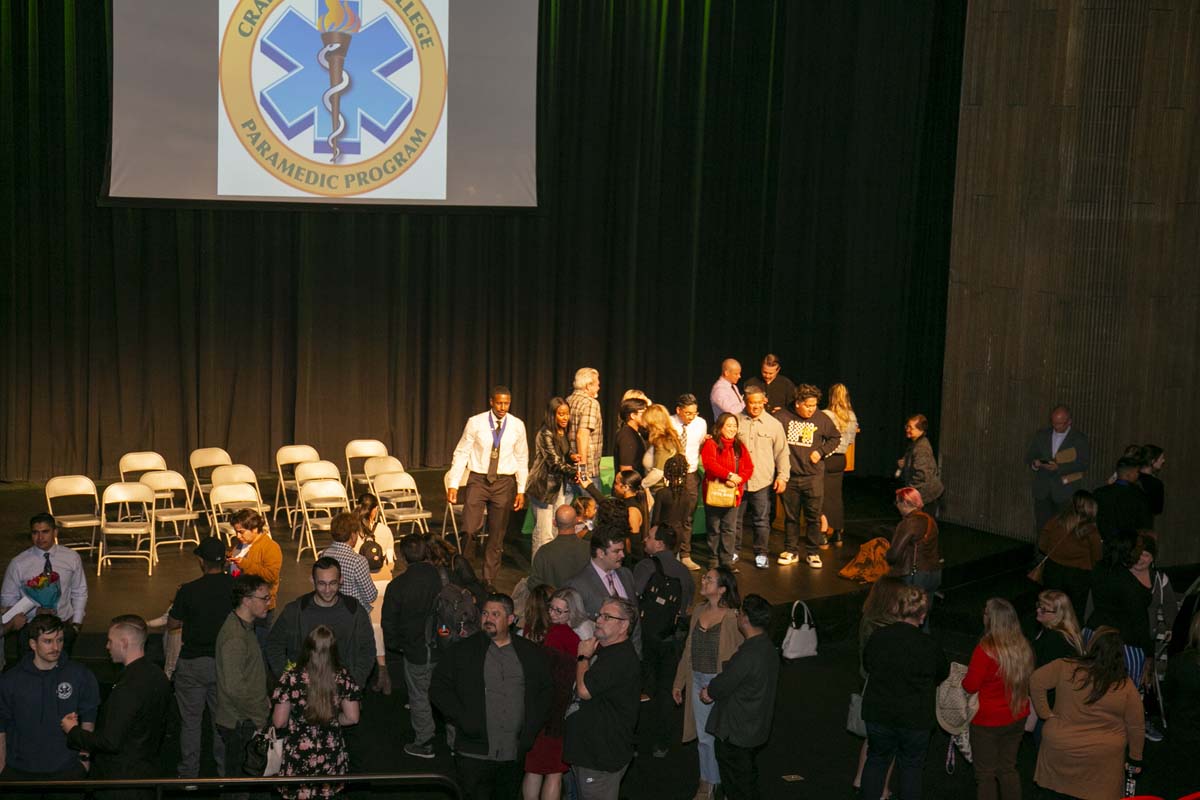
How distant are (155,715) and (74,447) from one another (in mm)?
7486

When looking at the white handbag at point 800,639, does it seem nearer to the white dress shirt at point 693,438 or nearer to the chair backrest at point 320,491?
the white dress shirt at point 693,438

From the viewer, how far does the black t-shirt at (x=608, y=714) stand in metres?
6.34

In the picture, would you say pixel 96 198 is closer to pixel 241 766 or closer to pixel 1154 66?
pixel 241 766

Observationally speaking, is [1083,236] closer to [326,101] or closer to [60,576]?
[326,101]

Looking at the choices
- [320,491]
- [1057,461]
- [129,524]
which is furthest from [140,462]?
[1057,461]

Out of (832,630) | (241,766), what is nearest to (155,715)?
(241,766)

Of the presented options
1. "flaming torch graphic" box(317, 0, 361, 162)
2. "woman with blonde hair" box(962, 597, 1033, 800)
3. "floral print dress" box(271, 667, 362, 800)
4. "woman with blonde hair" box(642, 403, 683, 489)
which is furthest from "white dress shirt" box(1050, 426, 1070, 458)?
"floral print dress" box(271, 667, 362, 800)

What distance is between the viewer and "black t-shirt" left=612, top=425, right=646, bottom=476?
1055cm

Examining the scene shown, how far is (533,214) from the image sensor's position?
14.1 metres

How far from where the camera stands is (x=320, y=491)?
11.3m

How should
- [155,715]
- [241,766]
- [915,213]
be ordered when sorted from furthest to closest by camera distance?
[915,213], [241,766], [155,715]

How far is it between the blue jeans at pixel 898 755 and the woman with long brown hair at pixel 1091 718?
23.3 inches

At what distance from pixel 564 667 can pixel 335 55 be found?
808 centimetres

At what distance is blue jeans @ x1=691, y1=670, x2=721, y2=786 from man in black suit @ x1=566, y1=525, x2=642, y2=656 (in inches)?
→ 18.2
